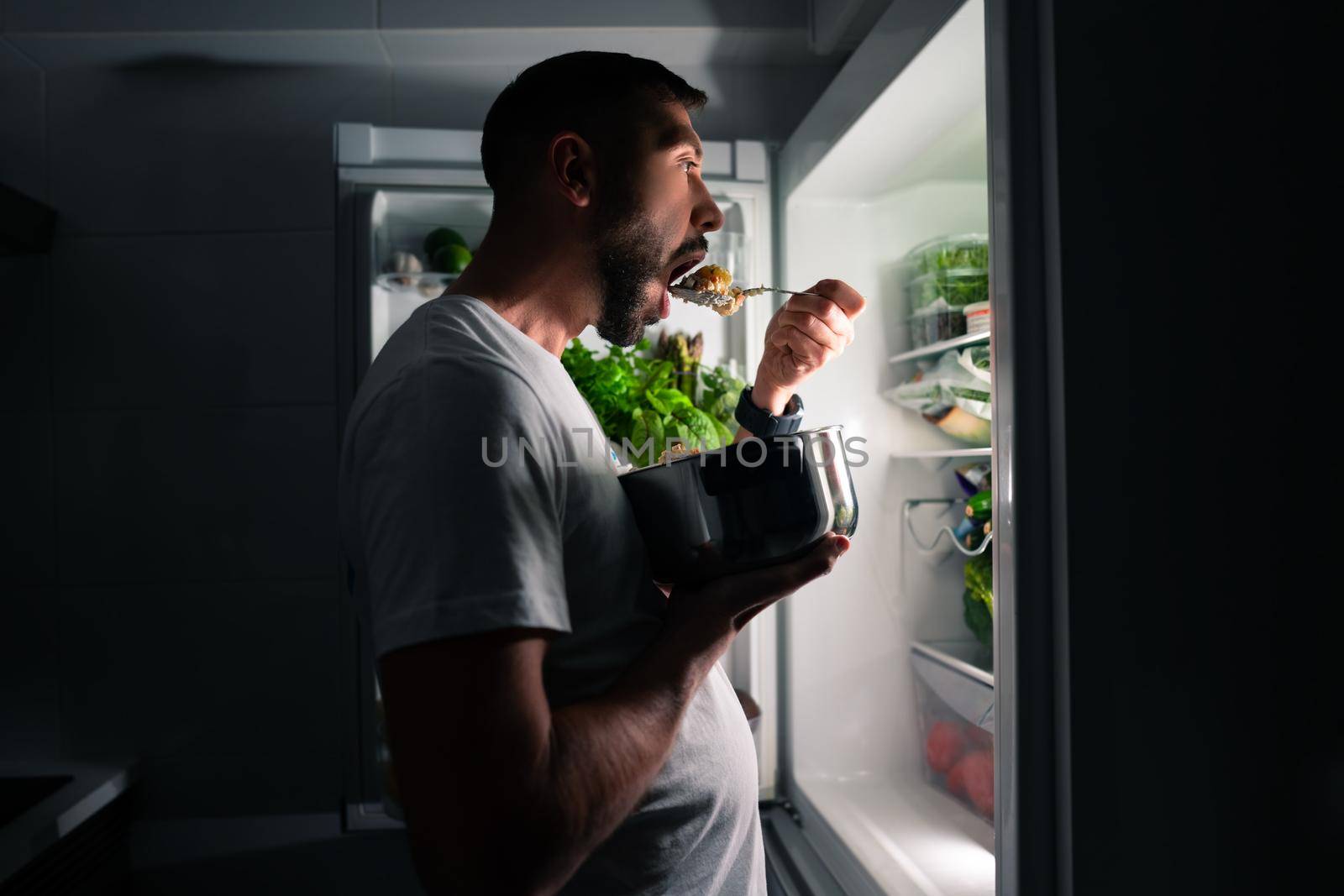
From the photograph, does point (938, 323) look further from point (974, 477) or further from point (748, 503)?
point (748, 503)

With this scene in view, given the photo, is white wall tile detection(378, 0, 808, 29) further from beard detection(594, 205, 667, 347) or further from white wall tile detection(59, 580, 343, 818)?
white wall tile detection(59, 580, 343, 818)

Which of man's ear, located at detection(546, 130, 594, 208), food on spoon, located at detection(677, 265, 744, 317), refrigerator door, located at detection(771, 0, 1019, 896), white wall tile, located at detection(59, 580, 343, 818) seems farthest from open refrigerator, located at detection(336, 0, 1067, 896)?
man's ear, located at detection(546, 130, 594, 208)

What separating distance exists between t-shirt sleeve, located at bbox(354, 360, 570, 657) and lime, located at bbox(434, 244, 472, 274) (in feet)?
3.03

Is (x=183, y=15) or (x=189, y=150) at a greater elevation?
(x=183, y=15)

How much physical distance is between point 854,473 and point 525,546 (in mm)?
1094

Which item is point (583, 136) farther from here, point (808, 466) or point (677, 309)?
point (677, 309)

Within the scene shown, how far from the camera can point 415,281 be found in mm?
1431

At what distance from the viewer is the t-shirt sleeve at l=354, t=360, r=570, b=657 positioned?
0.47m

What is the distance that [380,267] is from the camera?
145 cm

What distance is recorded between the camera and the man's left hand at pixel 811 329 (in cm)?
90

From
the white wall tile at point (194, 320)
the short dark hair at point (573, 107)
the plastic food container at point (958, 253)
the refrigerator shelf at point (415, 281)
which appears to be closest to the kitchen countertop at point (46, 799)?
the white wall tile at point (194, 320)

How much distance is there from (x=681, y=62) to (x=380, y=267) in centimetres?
76

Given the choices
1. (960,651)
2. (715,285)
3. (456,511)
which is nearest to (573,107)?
(715,285)

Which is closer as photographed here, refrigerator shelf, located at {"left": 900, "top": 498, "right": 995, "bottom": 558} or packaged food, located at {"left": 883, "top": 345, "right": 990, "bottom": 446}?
packaged food, located at {"left": 883, "top": 345, "right": 990, "bottom": 446}
